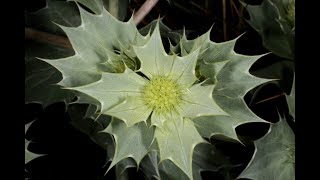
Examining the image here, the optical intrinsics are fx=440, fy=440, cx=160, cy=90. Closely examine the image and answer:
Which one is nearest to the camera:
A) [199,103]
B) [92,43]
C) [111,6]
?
[199,103]

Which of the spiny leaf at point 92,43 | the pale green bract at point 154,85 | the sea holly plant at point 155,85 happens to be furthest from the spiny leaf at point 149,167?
the spiny leaf at point 92,43

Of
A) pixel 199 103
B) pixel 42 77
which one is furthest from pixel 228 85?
pixel 42 77

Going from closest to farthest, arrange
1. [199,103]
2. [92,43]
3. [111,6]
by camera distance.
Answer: [199,103] < [92,43] < [111,6]

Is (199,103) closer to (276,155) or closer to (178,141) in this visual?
(178,141)

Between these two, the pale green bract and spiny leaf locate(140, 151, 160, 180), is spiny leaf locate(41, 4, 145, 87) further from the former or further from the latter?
spiny leaf locate(140, 151, 160, 180)

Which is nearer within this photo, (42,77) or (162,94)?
(162,94)

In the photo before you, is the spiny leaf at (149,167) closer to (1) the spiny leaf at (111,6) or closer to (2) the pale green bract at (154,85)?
(2) the pale green bract at (154,85)
